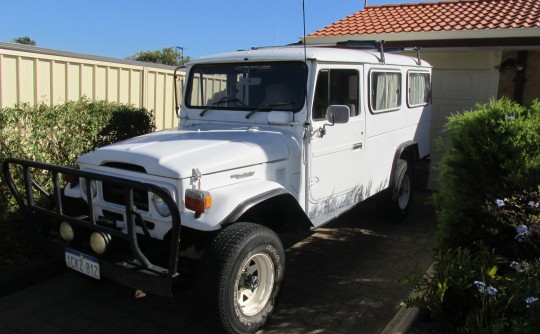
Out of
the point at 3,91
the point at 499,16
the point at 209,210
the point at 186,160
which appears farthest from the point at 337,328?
the point at 499,16

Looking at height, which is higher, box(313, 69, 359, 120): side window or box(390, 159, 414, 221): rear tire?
box(313, 69, 359, 120): side window

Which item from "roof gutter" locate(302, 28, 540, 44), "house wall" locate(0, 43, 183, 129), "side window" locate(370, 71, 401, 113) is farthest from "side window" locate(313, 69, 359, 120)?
"roof gutter" locate(302, 28, 540, 44)

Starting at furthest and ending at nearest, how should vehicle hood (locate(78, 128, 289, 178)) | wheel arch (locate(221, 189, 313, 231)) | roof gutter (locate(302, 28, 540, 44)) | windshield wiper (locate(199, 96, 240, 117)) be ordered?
1. roof gutter (locate(302, 28, 540, 44))
2. windshield wiper (locate(199, 96, 240, 117))
3. wheel arch (locate(221, 189, 313, 231))
4. vehicle hood (locate(78, 128, 289, 178))

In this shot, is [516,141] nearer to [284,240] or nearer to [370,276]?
[370,276]

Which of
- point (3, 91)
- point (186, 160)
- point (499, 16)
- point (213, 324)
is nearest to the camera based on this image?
point (213, 324)

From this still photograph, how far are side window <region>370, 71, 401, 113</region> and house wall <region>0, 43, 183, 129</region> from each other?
2972mm

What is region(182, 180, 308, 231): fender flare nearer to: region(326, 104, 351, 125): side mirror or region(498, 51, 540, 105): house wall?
region(326, 104, 351, 125): side mirror

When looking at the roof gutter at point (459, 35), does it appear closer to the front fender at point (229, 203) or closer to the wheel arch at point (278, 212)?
the wheel arch at point (278, 212)

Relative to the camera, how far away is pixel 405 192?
644cm

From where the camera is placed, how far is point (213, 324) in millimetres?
3016

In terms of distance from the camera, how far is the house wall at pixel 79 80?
16.3 feet

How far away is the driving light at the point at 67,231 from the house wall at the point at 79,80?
1857mm

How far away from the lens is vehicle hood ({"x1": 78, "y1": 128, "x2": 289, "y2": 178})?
323cm

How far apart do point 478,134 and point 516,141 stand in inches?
10.6
